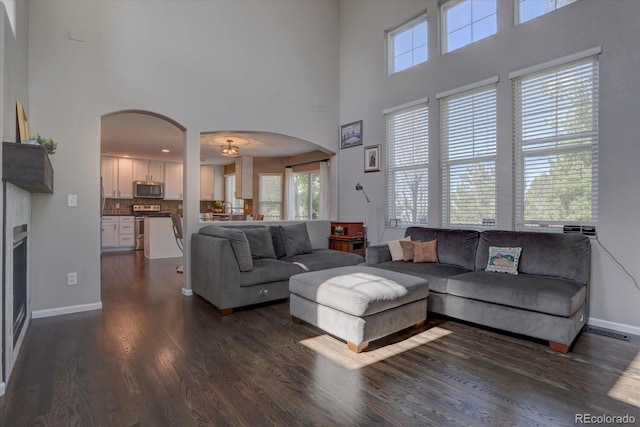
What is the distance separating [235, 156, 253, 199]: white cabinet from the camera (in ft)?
29.2

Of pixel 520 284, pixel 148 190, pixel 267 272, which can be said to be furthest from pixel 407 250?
pixel 148 190

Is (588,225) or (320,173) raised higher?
(320,173)

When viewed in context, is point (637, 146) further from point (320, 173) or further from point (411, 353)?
point (320, 173)

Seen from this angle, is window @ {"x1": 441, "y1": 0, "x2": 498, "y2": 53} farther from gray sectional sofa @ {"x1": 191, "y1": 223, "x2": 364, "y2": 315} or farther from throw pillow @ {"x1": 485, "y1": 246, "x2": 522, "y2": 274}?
gray sectional sofa @ {"x1": 191, "y1": 223, "x2": 364, "y2": 315}

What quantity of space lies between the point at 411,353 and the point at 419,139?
10.0 ft

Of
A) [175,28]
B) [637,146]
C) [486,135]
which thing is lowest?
[637,146]

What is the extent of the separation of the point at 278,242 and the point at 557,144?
132 inches

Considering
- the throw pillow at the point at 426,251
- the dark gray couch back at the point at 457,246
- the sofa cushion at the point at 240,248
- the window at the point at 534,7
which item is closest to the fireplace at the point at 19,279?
the sofa cushion at the point at 240,248

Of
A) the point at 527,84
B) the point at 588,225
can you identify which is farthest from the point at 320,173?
the point at 588,225

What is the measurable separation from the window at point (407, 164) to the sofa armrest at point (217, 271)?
252 cm

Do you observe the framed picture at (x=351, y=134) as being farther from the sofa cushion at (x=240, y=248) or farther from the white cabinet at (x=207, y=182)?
the white cabinet at (x=207, y=182)

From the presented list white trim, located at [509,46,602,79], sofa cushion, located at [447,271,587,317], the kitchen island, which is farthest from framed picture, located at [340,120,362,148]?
the kitchen island

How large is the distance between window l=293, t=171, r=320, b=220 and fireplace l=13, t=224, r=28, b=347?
18.9 feet

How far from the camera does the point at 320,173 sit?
7930 millimetres
